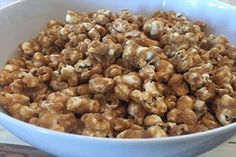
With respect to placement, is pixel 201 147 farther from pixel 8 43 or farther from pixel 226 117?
pixel 8 43

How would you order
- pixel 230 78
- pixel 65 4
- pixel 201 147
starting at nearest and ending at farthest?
pixel 201 147 < pixel 230 78 < pixel 65 4

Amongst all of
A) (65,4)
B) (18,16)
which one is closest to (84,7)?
(65,4)

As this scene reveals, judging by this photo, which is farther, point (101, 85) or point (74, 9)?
point (74, 9)

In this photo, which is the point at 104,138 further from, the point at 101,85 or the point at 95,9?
the point at 95,9

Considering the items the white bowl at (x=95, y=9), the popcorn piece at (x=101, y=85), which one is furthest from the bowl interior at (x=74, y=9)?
the popcorn piece at (x=101, y=85)

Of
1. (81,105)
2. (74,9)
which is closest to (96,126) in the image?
(81,105)

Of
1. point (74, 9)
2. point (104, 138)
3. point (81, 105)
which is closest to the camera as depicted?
point (104, 138)

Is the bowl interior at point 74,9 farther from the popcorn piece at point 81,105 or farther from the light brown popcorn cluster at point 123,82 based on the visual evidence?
the popcorn piece at point 81,105
